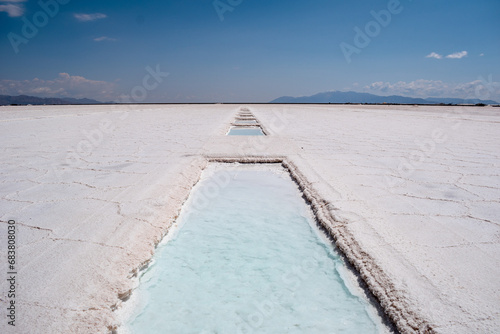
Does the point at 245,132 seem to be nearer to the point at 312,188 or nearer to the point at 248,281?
the point at 312,188

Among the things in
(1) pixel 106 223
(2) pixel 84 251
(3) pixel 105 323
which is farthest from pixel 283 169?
(3) pixel 105 323

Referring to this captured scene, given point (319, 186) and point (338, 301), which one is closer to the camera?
point (338, 301)

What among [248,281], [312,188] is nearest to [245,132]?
[312,188]

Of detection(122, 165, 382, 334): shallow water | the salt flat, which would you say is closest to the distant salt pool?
the salt flat

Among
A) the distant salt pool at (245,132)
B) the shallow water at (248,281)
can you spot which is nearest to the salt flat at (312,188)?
the shallow water at (248,281)

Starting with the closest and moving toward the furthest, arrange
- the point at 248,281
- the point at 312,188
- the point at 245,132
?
the point at 248,281, the point at 312,188, the point at 245,132

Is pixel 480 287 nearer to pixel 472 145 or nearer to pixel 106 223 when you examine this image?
pixel 106 223

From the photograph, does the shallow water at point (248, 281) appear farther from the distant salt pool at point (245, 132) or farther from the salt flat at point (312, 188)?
the distant salt pool at point (245, 132)

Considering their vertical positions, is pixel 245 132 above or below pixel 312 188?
below

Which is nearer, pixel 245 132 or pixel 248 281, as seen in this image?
pixel 248 281
